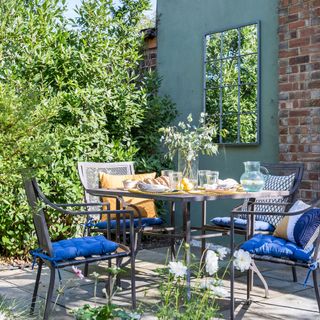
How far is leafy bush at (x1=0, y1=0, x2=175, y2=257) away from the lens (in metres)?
5.04

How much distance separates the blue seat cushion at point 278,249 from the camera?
3.19 meters

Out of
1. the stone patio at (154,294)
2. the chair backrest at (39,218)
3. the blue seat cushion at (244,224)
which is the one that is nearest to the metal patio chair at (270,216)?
the blue seat cushion at (244,224)

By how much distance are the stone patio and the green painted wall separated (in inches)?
59.8

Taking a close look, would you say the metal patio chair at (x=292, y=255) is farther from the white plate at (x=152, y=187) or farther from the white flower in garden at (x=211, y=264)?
the white flower in garden at (x=211, y=264)

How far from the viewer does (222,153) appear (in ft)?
20.4

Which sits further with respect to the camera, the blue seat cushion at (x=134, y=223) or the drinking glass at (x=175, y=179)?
the blue seat cushion at (x=134, y=223)

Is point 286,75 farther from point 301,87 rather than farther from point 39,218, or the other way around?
point 39,218

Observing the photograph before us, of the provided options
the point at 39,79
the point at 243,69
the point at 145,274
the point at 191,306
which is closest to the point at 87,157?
the point at 39,79

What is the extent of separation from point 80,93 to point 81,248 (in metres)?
2.49

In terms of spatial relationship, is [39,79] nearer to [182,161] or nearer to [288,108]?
[182,161]

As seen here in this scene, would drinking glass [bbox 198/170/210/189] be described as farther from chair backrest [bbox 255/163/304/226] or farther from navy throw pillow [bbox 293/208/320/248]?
navy throw pillow [bbox 293/208/320/248]

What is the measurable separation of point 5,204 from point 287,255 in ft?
8.98

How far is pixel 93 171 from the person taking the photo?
470cm

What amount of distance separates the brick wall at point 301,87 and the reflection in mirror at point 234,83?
1.20 ft
